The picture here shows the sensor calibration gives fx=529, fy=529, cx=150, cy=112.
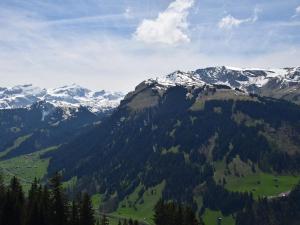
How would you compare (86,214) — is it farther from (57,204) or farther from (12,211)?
(12,211)

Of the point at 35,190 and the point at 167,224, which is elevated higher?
the point at 35,190

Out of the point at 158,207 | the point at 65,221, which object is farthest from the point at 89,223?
the point at 158,207

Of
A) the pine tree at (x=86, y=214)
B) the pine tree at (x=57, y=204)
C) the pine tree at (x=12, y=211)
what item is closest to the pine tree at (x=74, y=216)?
the pine tree at (x=86, y=214)

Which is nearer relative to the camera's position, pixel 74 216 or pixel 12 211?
pixel 12 211

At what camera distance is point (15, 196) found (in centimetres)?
12656

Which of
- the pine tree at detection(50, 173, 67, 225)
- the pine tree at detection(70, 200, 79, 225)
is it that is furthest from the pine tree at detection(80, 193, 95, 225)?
the pine tree at detection(50, 173, 67, 225)

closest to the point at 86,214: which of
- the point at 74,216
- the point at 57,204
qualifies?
the point at 74,216

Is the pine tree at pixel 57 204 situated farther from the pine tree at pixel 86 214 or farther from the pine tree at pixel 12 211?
→ the pine tree at pixel 12 211

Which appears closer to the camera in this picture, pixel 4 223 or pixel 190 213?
pixel 4 223

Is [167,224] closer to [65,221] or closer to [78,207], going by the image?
[78,207]

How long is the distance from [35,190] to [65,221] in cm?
2290

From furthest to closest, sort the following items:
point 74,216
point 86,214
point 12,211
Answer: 1. point 74,216
2. point 86,214
3. point 12,211

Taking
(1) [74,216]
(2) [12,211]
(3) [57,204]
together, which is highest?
(3) [57,204]

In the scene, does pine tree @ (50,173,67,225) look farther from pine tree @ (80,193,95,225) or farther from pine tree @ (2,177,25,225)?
pine tree @ (2,177,25,225)
